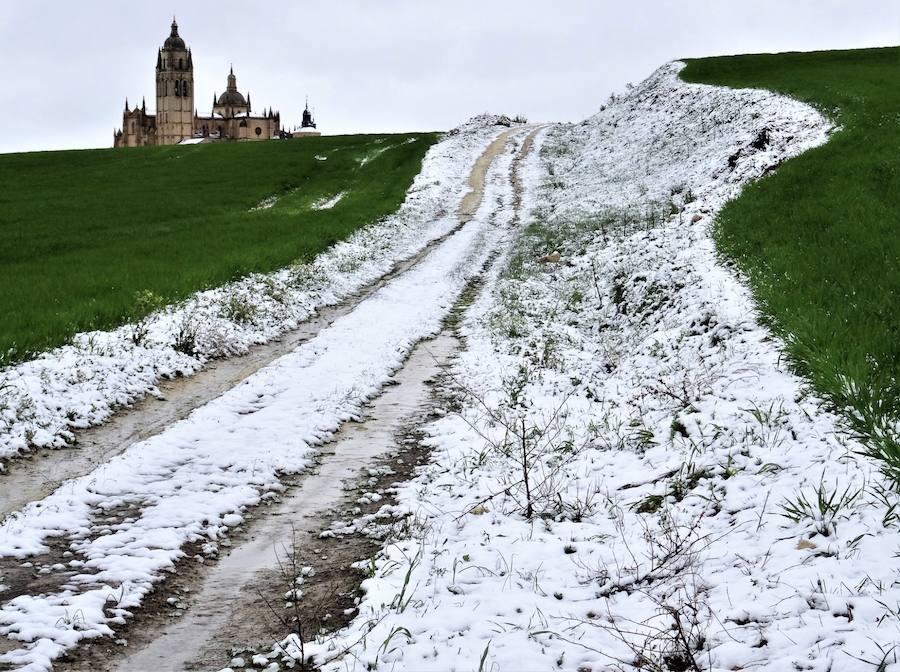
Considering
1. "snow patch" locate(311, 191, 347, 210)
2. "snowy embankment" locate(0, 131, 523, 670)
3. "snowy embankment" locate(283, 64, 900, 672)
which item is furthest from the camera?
"snow patch" locate(311, 191, 347, 210)

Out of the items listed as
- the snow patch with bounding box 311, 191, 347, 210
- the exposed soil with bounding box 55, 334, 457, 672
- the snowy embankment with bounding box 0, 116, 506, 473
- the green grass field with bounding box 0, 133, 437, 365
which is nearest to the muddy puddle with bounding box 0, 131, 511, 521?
the snowy embankment with bounding box 0, 116, 506, 473

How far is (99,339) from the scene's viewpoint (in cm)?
1203

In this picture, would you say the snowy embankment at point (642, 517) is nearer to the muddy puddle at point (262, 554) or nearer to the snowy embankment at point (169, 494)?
the muddy puddle at point (262, 554)

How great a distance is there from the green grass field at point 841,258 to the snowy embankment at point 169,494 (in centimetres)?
610

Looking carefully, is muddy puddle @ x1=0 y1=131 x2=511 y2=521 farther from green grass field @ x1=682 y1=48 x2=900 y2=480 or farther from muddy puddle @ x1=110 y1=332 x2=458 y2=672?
green grass field @ x1=682 y1=48 x2=900 y2=480

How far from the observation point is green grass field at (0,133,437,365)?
47.7 feet

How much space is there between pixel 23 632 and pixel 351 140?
228 feet

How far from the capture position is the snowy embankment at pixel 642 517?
14.6 ft

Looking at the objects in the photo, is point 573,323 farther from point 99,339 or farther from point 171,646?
point 171,646

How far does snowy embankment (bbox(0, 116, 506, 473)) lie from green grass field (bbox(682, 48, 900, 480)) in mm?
9252

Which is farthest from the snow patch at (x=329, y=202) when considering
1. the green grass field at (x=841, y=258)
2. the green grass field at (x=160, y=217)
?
the green grass field at (x=841, y=258)

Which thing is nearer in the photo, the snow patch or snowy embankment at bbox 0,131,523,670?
snowy embankment at bbox 0,131,523,670

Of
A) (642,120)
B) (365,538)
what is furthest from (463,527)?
(642,120)

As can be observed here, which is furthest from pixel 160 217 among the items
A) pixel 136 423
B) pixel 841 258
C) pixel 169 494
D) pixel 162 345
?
pixel 841 258
